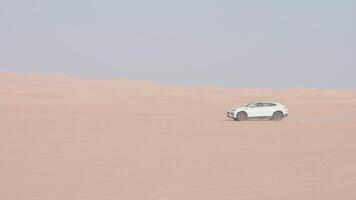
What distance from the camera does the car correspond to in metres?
32.9

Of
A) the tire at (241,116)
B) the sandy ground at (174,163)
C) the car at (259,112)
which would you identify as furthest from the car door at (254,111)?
the sandy ground at (174,163)

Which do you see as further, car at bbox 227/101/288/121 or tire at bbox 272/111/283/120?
tire at bbox 272/111/283/120

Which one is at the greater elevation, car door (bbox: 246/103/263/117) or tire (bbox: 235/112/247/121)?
car door (bbox: 246/103/263/117)

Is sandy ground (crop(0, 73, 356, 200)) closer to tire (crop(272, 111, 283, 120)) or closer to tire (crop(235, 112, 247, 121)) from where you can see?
tire (crop(235, 112, 247, 121))

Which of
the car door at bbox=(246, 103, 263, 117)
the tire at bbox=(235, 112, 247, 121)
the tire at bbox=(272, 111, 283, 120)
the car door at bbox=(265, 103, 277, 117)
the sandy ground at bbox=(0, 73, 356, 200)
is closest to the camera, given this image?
the sandy ground at bbox=(0, 73, 356, 200)

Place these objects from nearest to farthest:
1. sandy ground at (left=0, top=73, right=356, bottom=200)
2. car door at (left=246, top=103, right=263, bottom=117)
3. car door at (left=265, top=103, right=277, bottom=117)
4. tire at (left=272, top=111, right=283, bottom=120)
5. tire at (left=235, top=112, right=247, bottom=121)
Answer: sandy ground at (left=0, top=73, right=356, bottom=200), tire at (left=235, top=112, right=247, bottom=121), car door at (left=246, top=103, right=263, bottom=117), car door at (left=265, top=103, right=277, bottom=117), tire at (left=272, top=111, right=283, bottom=120)

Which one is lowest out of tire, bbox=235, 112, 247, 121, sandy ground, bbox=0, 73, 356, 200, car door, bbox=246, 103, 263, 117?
sandy ground, bbox=0, 73, 356, 200

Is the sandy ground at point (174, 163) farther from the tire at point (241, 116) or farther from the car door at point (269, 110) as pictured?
the car door at point (269, 110)

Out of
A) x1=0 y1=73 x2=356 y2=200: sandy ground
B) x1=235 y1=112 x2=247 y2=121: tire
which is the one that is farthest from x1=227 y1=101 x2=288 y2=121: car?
x1=0 y1=73 x2=356 y2=200: sandy ground

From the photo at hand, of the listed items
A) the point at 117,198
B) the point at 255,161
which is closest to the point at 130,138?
the point at 255,161

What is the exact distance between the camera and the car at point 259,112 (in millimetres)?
32906

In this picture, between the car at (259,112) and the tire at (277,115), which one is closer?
the car at (259,112)

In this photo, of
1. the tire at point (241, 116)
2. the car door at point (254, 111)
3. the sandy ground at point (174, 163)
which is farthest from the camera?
the car door at point (254, 111)

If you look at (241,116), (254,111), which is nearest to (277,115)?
(254,111)
